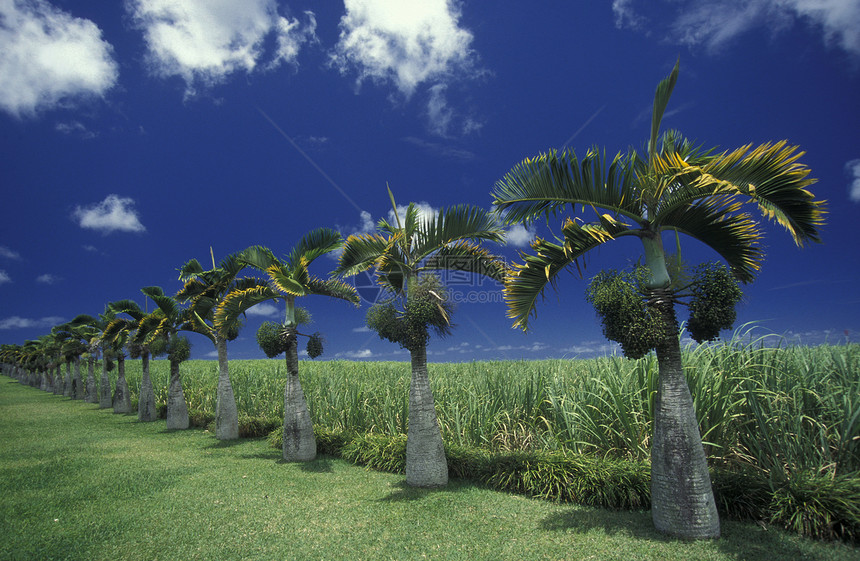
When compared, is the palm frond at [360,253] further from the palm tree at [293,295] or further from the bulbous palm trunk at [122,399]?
the bulbous palm trunk at [122,399]

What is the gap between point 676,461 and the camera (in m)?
5.08

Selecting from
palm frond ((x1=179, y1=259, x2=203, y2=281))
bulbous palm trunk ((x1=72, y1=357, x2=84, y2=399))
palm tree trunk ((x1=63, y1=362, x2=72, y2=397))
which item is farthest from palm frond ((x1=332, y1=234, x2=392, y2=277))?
palm tree trunk ((x1=63, y1=362, x2=72, y2=397))

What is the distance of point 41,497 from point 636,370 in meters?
11.6

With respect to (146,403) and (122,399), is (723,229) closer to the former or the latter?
(146,403)

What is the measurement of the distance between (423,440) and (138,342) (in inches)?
712

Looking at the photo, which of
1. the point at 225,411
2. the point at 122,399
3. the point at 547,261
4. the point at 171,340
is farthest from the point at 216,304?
the point at 122,399

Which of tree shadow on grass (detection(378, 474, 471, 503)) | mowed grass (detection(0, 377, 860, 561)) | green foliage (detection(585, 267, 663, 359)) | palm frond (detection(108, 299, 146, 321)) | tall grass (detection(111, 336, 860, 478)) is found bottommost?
tree shadow on grass (detection(378, 474, 471, 503))

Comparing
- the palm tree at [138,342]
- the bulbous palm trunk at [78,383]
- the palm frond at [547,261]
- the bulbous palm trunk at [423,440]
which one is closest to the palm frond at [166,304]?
A: the palm tree at [138,342]

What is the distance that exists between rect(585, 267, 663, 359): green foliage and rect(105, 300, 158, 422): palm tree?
19.8 m

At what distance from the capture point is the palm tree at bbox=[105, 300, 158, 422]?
762 inches

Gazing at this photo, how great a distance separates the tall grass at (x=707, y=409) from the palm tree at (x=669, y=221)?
1.71m

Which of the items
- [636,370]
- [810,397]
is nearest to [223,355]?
[636,370]

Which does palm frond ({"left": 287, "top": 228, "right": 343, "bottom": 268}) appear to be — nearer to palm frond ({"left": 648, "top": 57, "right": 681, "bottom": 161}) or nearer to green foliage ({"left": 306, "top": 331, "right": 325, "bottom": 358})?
Answer: green foliage ({"left": 306, "top": 331, "right": 325, "bottom": 358})

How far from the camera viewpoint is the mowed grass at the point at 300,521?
5.20m
